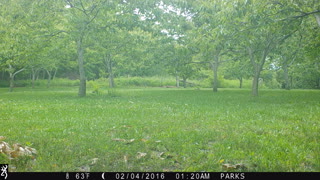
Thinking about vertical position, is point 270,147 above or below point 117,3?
below

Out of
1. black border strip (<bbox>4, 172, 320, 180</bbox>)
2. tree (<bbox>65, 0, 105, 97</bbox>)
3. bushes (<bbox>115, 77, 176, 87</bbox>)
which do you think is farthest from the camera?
bushes (<bbox>115, 77, 176, 87</bbox>)

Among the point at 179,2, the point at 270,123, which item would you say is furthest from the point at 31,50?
the point at 270,123

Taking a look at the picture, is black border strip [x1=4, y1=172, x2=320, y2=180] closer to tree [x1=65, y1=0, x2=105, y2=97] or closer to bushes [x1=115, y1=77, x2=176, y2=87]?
tree [x1=65, y1=0, x2=105, y2=97]

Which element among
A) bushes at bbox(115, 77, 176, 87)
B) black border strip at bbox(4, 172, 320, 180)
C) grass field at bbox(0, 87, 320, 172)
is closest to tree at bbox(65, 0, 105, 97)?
grass field at bbox(0, 87, 320, 172)

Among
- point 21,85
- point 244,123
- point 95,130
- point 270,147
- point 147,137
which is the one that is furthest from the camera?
point 21,85

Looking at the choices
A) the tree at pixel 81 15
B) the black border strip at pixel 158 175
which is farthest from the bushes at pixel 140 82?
the black border strip at pixel 158 175

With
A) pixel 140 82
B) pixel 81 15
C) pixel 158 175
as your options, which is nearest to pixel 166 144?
pixel 158 175

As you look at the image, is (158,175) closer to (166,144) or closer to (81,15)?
(166,144)

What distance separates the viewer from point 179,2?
2592 cm

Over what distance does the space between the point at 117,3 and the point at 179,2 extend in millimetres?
8066

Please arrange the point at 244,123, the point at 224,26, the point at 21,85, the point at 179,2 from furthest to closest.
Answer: the point at 21,85, the point at 179,2, the point at 224,26, the point at 244,123

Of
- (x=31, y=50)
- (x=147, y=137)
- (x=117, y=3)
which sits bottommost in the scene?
(x=147, y=137)

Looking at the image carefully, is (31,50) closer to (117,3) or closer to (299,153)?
(117,3)

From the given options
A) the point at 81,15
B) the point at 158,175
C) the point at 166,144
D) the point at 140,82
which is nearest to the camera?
the point at 158,175
